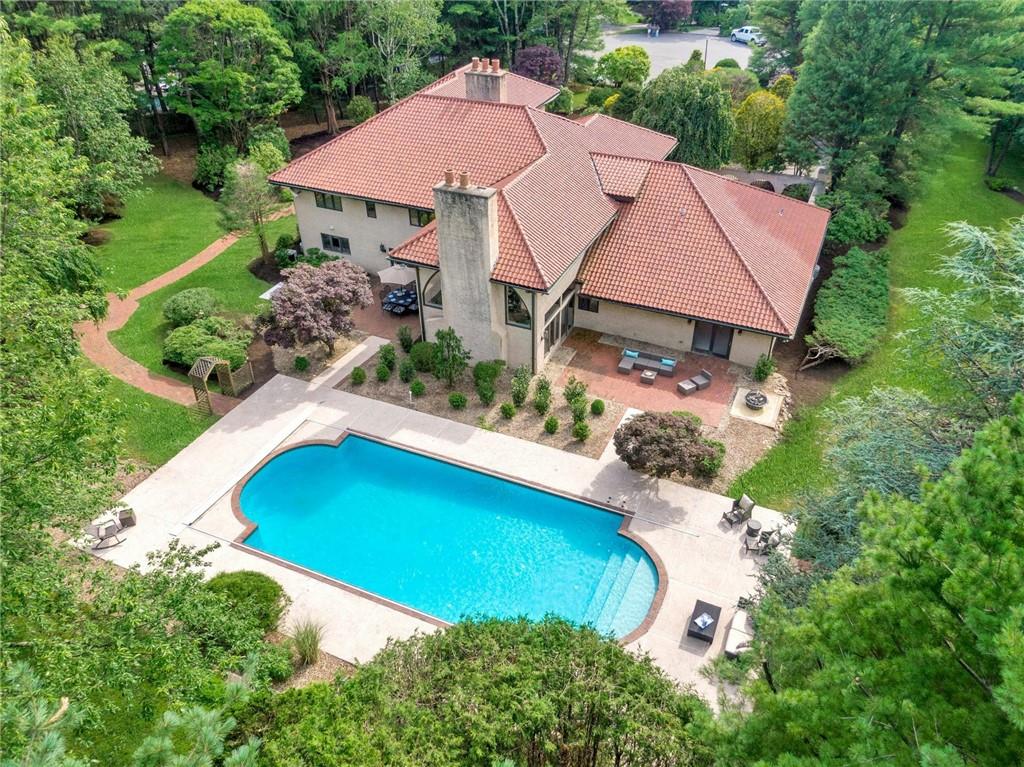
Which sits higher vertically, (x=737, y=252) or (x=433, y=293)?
(x=737, y=252)

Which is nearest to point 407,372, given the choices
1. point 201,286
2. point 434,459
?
point 434,459

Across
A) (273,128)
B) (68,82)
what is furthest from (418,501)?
(273,128)

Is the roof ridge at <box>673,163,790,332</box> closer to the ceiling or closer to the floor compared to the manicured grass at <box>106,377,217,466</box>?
closer to the ceiling

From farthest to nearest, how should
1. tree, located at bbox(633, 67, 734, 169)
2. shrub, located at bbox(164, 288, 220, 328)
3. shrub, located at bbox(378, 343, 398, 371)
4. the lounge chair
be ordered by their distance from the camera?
tree, located at bbox(633, 67, 734, 169) < shrub, located at bbox(164, 288, 220, 328) < shrub, located at bbox(378, 343, 398, 371) < the lounge chair

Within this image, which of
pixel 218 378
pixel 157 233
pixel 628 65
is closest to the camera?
pixel 218 378

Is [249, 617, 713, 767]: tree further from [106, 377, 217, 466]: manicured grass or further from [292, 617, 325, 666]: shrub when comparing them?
[106, 377, 217, 466]: manicured grass

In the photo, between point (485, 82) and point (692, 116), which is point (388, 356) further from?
point (692, 116)

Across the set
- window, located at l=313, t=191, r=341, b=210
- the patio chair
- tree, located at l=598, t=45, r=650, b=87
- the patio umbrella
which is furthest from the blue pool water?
tree, located at l=598, t=45, r=650, b=87

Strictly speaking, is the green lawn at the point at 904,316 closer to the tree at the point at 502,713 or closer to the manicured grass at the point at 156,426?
the tree at the point at 502,713
